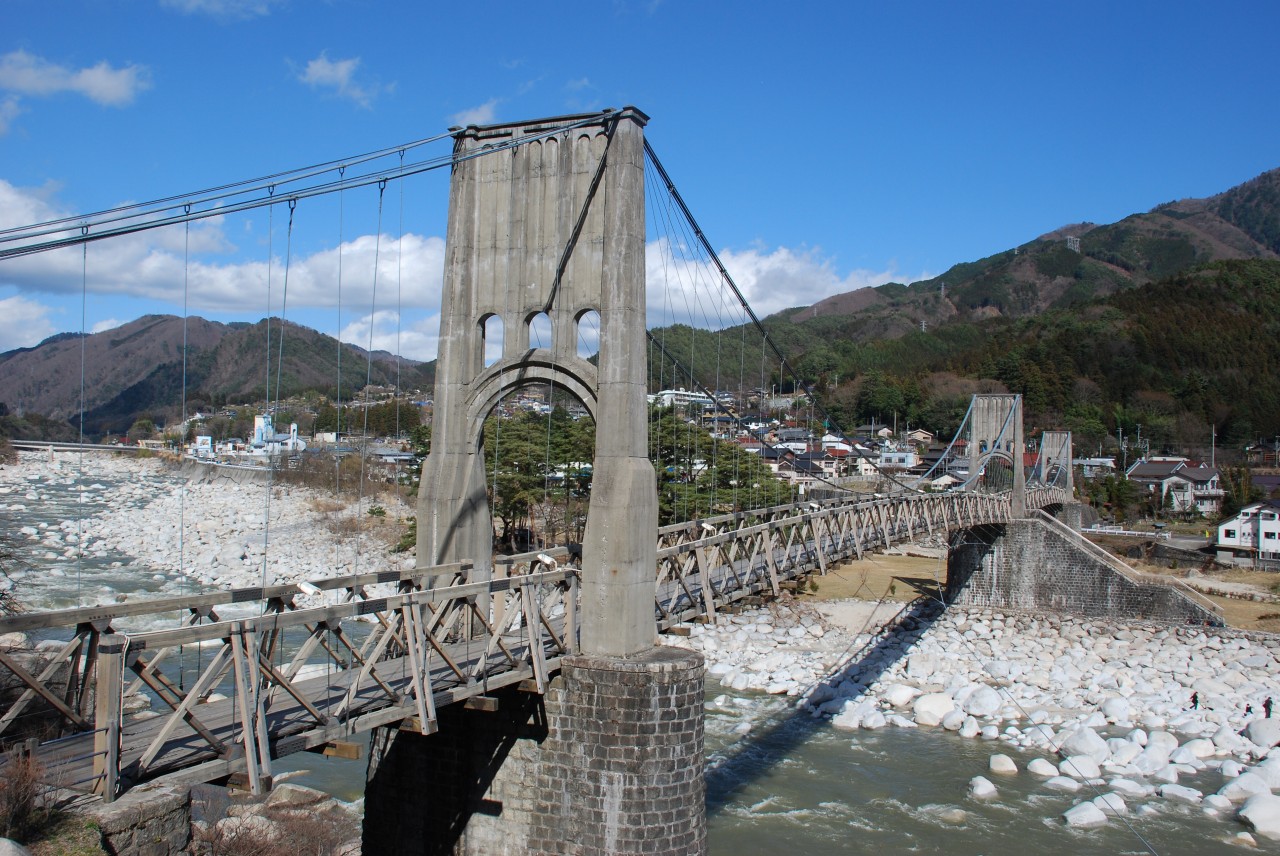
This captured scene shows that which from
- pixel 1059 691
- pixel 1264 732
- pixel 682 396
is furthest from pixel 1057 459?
pixel 1264 732

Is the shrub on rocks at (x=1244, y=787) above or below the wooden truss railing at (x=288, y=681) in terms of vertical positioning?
below

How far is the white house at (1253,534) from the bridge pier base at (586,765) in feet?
109

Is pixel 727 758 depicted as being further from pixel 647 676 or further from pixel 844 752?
pixel 647 676

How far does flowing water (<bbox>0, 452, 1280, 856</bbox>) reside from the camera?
12945 millimetres

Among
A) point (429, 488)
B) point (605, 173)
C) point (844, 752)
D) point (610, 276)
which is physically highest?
point (605, 173)

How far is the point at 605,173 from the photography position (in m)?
9.33

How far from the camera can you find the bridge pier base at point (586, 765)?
827 cm

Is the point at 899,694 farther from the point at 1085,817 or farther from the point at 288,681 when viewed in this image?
the point at 288,681

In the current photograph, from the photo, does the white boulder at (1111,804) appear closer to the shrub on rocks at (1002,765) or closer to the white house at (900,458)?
the shrub on rocks at (1002,765)

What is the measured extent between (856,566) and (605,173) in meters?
28.0

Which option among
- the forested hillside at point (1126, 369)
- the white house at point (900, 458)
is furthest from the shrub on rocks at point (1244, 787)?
the forested hillside at point (1126, 369)

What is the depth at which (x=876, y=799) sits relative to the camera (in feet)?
47.6

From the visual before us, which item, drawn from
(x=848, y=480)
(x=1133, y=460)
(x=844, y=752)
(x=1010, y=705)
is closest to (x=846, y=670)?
(x=1010, y=705)

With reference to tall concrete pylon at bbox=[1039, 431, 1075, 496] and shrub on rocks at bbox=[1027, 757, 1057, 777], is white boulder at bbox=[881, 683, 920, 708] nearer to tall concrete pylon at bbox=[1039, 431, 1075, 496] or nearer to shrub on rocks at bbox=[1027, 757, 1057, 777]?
shrub on rocks at bbox=[1027, 757, 1057, 777]
